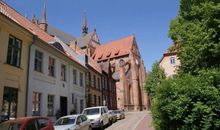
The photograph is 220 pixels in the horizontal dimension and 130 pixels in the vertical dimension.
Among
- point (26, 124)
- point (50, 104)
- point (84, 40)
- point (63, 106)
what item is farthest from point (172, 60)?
point (26, 124)

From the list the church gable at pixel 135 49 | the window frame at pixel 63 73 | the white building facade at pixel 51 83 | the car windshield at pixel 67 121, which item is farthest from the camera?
the church gable at pixel 135 49

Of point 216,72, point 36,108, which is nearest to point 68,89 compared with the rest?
point 36,108

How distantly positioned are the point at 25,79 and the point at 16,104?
1.91m

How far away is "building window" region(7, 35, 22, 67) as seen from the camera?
14828 millimetres

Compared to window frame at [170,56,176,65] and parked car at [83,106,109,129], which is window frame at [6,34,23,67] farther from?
window frame at [170,56,176,65]

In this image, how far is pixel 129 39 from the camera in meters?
71.6

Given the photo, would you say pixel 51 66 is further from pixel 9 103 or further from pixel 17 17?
pixel 9 103

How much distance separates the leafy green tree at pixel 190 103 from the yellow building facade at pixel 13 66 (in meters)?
8.84

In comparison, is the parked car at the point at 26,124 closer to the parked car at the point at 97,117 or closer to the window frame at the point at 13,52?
the window frame at the point at 13,52

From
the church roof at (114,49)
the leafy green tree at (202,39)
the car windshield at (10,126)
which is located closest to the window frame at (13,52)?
the car windshield at (10,126)

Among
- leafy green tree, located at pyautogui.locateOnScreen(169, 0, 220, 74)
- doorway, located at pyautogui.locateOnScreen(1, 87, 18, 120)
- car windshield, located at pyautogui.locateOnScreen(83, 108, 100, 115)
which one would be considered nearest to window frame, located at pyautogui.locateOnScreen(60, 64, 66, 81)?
car windshield, located at pyautogui.locateOnScreen(83, 108, 100, 115)

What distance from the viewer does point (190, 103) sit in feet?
30.5

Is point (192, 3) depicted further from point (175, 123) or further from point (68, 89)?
point (68, 89)

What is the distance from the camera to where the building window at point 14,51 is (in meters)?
14.8
